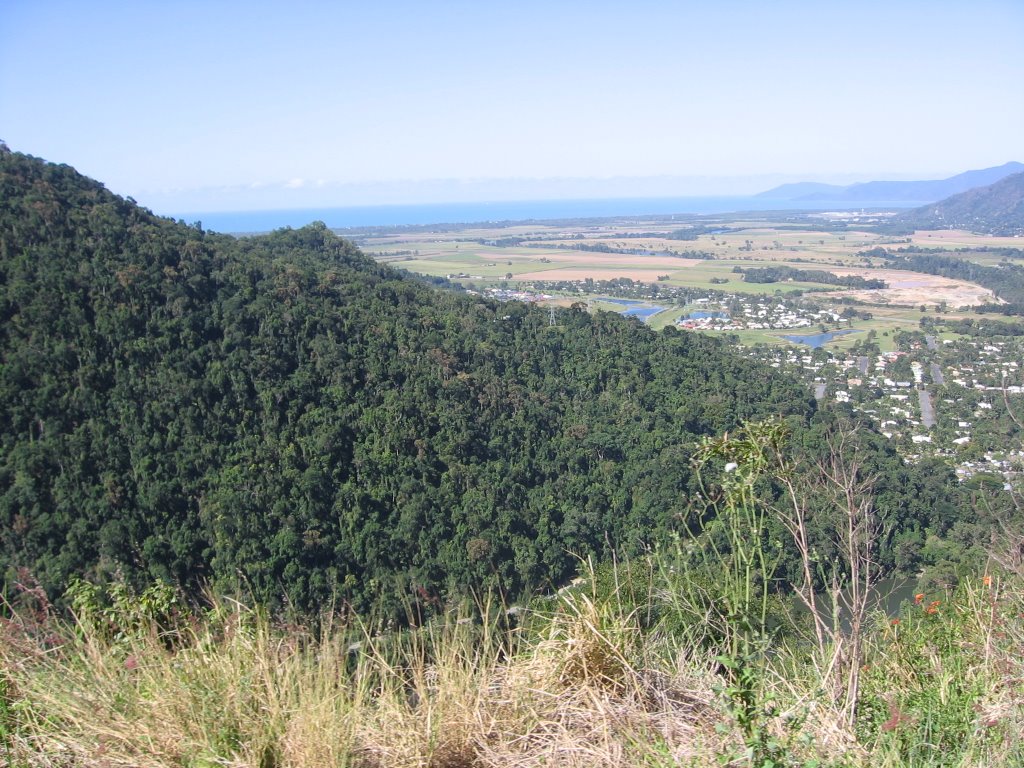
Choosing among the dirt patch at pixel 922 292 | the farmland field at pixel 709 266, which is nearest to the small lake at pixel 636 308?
the farmland field at pixel 709 266

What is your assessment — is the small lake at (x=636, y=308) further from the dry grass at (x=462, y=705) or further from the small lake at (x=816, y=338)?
the dry grass at (x=462, y=705)

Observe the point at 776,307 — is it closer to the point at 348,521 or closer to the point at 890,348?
the point at 890,348

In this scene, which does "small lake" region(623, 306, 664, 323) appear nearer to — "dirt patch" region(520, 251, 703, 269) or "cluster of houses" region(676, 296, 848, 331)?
"cluster of houses" region(676, 296, 848, 331)

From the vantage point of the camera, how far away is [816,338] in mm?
32219

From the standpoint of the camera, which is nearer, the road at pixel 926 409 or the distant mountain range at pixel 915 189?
the road at pixel 926 409

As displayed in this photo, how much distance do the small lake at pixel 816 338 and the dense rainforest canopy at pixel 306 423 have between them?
1250 centimetres

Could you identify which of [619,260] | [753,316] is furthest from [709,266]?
[753,316]

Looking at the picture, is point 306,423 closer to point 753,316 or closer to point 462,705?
point 462,705

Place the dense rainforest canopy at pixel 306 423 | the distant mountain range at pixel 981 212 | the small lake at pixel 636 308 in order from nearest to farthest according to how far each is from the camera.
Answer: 1. the dense rainforest canopy at pixel 306 423
2. the small lake at pixel 636 308
3. the distant mountain range at pixel 981 212

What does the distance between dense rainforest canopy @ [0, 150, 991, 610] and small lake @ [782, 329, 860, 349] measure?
12502 millimetres

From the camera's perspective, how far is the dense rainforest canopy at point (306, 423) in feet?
36.6

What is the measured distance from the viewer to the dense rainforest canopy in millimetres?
11148

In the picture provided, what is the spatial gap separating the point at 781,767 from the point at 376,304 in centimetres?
1808

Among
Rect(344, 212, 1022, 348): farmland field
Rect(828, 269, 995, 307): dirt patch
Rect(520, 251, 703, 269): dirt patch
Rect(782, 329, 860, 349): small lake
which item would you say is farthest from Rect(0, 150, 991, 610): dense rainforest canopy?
Rect(520, 251, 703, 269): dirt patch
